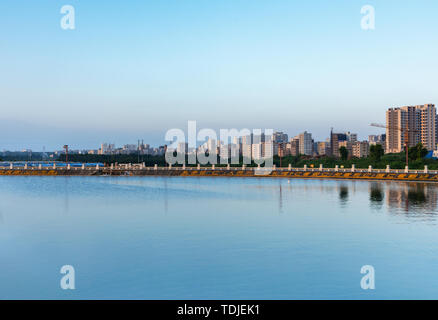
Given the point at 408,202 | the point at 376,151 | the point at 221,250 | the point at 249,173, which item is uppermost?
the point at 376,151

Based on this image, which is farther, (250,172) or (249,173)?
(250,172)

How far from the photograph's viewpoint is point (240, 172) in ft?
244

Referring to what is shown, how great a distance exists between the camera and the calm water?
13.4m

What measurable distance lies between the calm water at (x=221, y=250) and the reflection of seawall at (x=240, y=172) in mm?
29775

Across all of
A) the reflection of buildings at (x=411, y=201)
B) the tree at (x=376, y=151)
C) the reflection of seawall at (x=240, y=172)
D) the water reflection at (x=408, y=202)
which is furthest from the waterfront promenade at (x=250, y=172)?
the tree at (x=376, y=151)

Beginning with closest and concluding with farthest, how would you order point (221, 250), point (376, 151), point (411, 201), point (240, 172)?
point (221, 250)
point (411, 201)
point (240, 172)
point (376, 151)

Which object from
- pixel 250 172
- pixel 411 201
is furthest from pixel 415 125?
pixel 411 201

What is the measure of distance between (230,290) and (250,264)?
291 centimetres

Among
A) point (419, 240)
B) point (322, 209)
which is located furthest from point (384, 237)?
point (322, 209)

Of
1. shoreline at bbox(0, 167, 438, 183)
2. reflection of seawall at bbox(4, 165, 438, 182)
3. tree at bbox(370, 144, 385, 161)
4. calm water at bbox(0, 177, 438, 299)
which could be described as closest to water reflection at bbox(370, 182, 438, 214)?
calm water at bbox(0, 177, 438, 299)

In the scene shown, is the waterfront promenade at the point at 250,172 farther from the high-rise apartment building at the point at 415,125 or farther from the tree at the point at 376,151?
the high-rise apartment building at the point at 415,125

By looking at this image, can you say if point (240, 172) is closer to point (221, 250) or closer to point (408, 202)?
point (408, 202)

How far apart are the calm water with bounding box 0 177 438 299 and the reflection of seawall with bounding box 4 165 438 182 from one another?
29.8 metres

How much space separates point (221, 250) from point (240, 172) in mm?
56377
